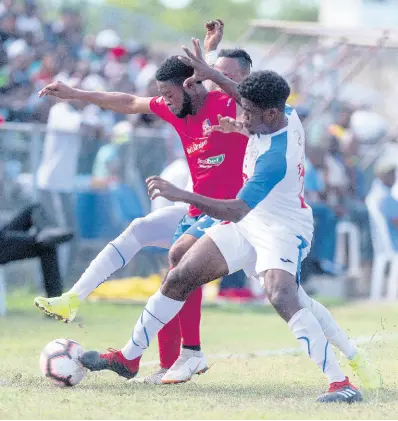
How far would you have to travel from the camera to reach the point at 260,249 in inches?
281

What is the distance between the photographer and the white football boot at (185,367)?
789cm

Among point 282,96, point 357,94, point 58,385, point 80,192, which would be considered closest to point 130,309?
point 80,192

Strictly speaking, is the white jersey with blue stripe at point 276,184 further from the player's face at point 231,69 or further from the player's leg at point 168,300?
the player's face at point 231,69

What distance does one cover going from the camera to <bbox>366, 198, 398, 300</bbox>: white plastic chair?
1711cm

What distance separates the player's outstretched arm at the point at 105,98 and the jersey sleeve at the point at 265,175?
4.74ft

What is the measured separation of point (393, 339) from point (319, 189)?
6.12 m

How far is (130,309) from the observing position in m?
14.3

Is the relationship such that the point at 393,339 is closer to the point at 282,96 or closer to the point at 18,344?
the point at 18,344

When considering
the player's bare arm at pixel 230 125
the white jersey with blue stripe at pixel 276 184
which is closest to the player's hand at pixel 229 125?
the player's bare arm at pixel 230 125

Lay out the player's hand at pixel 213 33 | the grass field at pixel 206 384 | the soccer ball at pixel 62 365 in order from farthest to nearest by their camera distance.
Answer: the player's hand at pixel 213 33 < the soccer ball at pixel 62 365 < the grass field at pixel 206 384

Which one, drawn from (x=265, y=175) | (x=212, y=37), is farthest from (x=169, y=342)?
(x=212, y=37)

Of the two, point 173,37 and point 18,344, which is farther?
point 173,37

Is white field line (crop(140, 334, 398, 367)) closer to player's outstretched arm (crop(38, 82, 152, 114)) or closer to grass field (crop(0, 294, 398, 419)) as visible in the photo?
grass field (crop(0, 294, 398, 419))

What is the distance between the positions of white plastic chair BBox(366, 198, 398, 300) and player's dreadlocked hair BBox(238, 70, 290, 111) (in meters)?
→ 10.3
